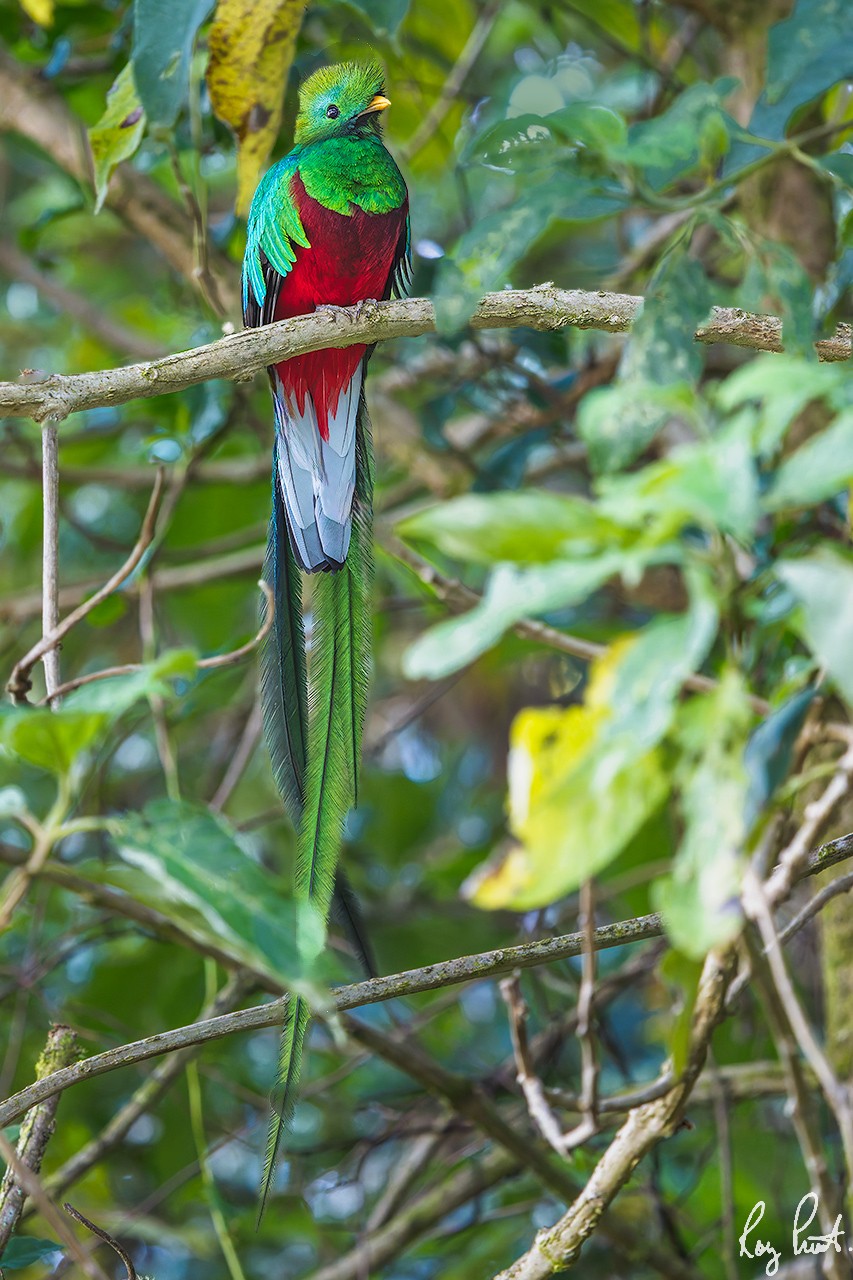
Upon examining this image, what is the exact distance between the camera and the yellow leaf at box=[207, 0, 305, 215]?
1.86 m

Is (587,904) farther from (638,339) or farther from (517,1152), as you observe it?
(517,1152)

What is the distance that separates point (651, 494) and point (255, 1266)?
9.01ft

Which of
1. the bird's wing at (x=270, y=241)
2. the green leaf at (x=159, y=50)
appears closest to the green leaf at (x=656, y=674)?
the green leaf at (x=159, y=50)

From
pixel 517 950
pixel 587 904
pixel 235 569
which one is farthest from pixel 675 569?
pixel 587 904

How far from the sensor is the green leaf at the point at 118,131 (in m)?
1.75

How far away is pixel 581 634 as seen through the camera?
2691 millimetres

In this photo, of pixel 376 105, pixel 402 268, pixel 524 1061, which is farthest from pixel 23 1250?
pixel 376 105

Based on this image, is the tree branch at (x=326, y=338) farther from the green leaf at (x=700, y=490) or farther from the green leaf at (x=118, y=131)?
the green leaf at (x=700, y=490)

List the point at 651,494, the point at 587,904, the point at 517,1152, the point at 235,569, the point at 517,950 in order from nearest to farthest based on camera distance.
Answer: the point at 651,494 < the point at 587,904 < the point at 517,950 < the point at 517,1152 < the point at 235,569

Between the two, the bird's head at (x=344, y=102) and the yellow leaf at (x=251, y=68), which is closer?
the yellow leaf at (x=251, y=68)

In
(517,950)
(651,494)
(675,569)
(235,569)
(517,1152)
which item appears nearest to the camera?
(651,494)

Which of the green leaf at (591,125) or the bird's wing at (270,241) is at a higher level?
the bird's wing at (270,241)

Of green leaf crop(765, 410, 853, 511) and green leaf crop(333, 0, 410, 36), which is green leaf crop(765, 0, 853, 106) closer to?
green leaf crop(333, 0, 410, 36)

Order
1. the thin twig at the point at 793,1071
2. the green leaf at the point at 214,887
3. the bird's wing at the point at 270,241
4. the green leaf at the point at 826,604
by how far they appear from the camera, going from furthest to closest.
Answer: the bird's wing at the point at 270,241, the thin twig at the point at 793,1071, the green leaf at the point at 214,887, the green leaf at the point at 826,604
